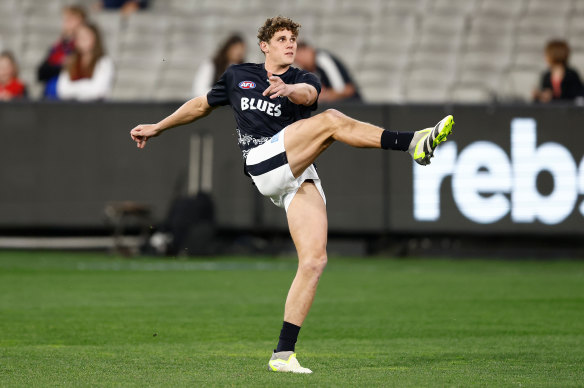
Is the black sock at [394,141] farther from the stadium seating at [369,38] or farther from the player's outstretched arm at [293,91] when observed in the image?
the stadium seating at [369,38]

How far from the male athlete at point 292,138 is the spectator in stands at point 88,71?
30.9 ft

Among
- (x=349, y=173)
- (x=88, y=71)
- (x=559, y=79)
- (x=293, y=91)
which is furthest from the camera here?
(x=88, y=71)

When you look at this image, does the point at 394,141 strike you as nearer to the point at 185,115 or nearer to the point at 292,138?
Answer: the point at 292,138

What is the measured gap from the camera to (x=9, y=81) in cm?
1683

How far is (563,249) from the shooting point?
50.5 feet

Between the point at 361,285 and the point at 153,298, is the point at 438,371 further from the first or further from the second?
the point at 361,285

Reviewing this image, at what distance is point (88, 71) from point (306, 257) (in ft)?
34.6

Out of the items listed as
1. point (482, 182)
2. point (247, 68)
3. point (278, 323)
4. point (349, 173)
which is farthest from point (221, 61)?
Result: point (247, 68)

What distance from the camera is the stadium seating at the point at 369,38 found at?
2098 centimetres

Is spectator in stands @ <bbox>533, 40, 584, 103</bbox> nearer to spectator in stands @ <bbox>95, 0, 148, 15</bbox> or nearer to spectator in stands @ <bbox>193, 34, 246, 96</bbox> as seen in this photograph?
spectator in stands @ <bbox>193, 34, 246, 96</bbox>

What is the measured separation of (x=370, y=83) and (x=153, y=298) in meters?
11.1

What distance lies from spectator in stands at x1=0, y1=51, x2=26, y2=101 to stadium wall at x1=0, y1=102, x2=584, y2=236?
1.04 m

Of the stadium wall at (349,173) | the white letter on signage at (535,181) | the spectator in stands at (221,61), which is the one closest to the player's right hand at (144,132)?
the stadium wall at (349,173)

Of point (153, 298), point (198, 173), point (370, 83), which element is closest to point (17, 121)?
point (198, 173)
